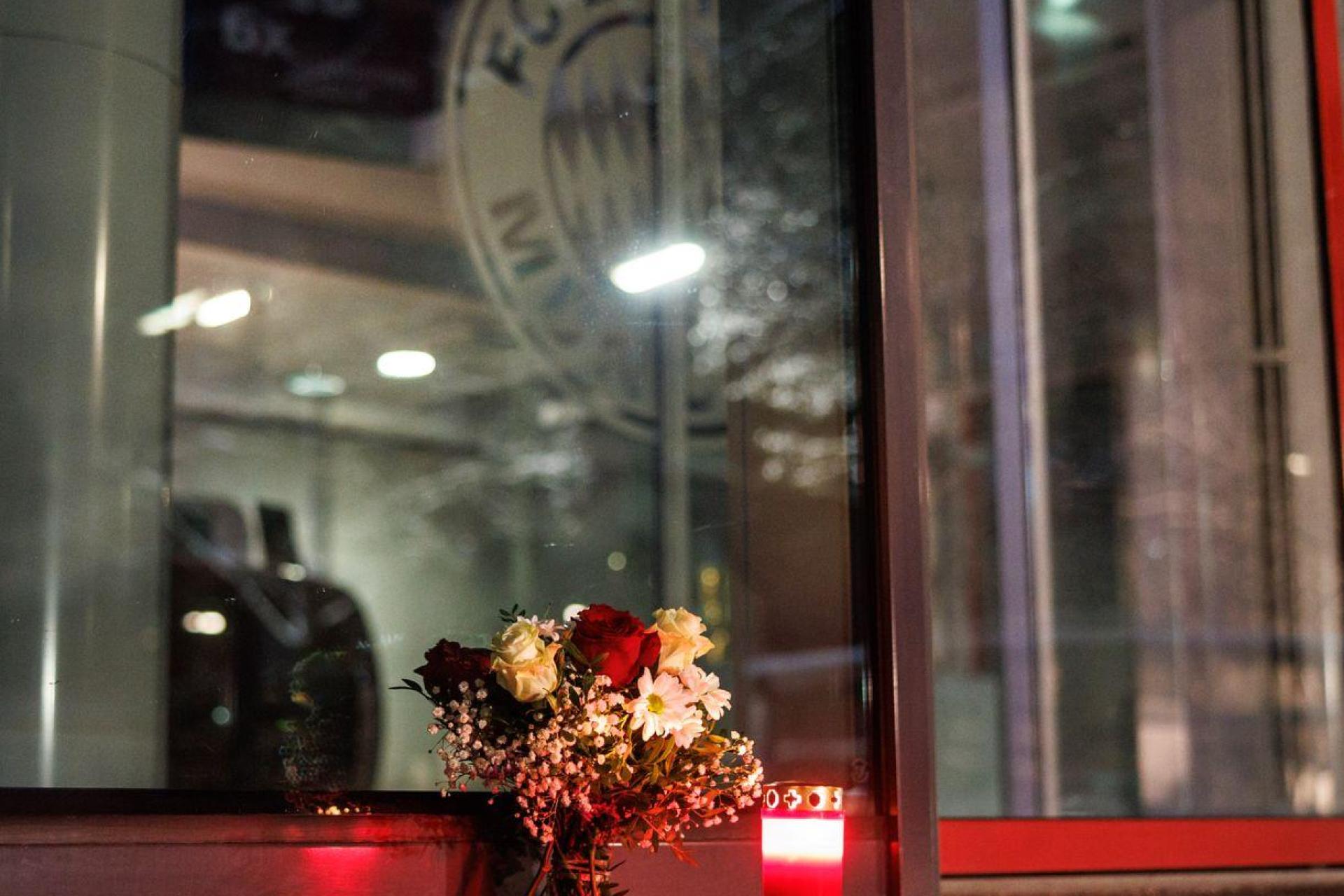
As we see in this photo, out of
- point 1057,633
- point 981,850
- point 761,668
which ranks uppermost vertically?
point 1057,633

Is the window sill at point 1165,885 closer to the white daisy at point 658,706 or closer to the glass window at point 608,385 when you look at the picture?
the glass window at point 608,385

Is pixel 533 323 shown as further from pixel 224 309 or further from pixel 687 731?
pixel 224 309

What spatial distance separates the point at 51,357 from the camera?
1.90 m

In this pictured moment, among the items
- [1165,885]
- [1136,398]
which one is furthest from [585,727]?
[1136,398]

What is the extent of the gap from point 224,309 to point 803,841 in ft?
14.0

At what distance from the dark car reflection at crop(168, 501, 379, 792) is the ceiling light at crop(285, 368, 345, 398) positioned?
3328 mm

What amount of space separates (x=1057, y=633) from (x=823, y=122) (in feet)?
10.4

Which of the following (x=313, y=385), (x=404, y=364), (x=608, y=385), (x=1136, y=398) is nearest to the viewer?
(x=608, y=385)

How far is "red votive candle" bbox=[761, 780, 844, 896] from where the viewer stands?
5.24ft

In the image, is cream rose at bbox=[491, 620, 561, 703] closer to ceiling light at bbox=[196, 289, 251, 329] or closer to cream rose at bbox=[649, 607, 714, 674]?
cream rose at bbox=[649, 607, 714, 674]

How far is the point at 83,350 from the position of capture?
1.93 metres

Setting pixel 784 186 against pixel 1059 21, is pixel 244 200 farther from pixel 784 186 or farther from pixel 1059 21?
pixel 784 186

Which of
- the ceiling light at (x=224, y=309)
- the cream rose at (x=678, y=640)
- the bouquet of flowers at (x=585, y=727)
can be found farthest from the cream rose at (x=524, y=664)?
the ceiling light at (x=224, y=309)

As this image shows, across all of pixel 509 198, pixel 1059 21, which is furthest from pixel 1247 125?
pixel 509 198
